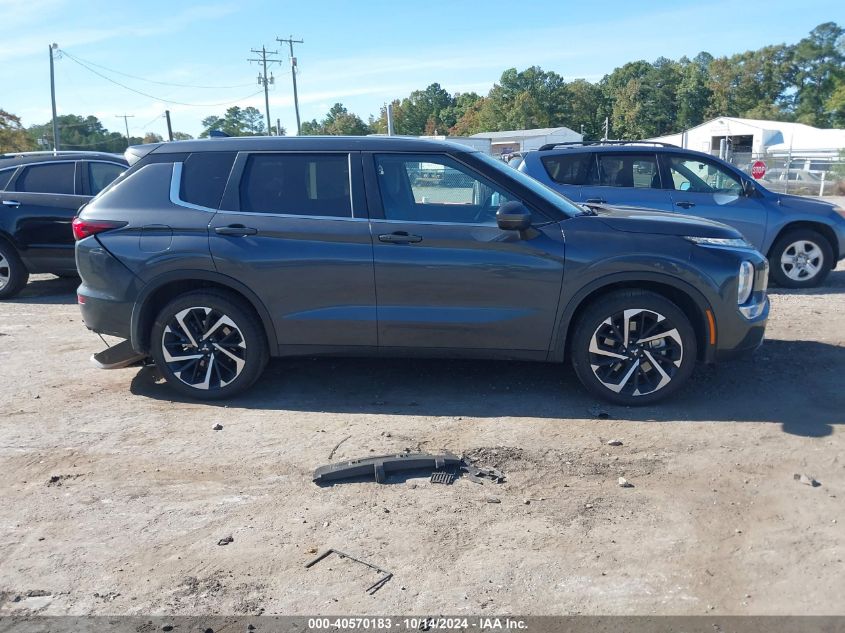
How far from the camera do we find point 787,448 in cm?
443

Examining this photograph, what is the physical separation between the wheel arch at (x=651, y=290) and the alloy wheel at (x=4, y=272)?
7773 millimetres

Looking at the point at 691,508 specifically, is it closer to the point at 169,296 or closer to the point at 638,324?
the point at 638,324

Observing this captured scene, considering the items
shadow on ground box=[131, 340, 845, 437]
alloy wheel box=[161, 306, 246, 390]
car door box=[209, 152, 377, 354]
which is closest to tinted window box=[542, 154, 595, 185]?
shadow on ground box=[131, 340, 845, 437]

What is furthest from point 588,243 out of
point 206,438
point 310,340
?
point 206,438

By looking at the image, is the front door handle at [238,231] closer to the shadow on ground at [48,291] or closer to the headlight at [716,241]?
the headlight at [716,241]

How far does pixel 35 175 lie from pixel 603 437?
8.44m

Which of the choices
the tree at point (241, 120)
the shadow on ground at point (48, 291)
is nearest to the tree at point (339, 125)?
the tree at point (241, 120)

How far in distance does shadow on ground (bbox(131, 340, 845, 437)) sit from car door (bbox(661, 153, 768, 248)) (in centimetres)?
307

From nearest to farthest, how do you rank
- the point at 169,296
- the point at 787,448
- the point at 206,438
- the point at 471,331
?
the point at 787,448 < the point at 206,438 < the point at 471,331 < the point at 169,296

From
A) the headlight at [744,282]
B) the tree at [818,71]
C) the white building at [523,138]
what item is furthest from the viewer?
the tree at [818,71]

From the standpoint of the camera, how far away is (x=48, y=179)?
9.65 metres

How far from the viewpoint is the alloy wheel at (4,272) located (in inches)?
374

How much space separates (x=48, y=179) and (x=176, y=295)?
5.51 m

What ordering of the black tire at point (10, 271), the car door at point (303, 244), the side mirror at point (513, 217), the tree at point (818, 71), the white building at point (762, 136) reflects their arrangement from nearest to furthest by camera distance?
the side mirror at point (513, 217) → the car door at point (303, 244) → the black tire at point (10, 271) → the white building at point (762, 136) → the tree at point (818, 71)
